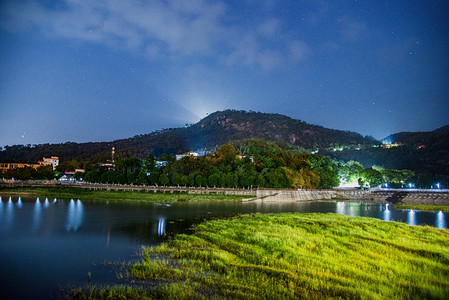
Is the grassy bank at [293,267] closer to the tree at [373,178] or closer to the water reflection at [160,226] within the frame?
the water reflection at [160,226]

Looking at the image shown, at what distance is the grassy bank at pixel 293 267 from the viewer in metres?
11.8

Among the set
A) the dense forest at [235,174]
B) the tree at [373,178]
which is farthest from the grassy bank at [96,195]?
the tree at [373,178]

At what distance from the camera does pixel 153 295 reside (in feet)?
38.2

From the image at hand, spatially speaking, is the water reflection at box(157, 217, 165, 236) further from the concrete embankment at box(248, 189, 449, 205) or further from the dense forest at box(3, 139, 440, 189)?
the dense forest at box(3, 139, 440, 189)

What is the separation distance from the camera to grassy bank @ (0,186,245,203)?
59.8 metres

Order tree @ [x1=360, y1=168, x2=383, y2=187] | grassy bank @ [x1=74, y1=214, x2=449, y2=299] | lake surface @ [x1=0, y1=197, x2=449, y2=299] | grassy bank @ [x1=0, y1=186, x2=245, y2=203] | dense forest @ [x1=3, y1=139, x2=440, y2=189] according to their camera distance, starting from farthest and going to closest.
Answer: tree @ [x1=360, y1=168, x2=383, y2=187], dense forest @ [x1=3, y1=139, x2=440, y2=189], grassy bank @ [x1=0, y1=186, x2=245, y2=203], lake surface @ [x1=0, y1=197, x2=449, y2=299], grassy bank @ [x1=74, y1=214, x2=449, y2=299]

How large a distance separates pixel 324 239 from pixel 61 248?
1774 centimetres

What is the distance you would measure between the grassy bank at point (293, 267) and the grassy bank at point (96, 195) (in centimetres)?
3823

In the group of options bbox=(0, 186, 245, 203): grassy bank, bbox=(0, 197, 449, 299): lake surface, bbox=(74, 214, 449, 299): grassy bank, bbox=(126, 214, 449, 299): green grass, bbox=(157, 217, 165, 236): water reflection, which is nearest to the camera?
bbox=(74, 214, 449, 299): grassy bank

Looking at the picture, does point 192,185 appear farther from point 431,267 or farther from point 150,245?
point 431,267

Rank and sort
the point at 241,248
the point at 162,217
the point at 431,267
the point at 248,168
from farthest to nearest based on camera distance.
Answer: the point at 248,168 → the point at 162,217 → the point at 241,248 → the point at 431,267

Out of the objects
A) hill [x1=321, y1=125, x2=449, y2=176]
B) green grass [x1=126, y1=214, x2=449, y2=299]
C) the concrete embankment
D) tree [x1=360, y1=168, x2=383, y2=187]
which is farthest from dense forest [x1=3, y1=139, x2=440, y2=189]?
green grass [x1=126, y1=214, x2=449, y2=299]

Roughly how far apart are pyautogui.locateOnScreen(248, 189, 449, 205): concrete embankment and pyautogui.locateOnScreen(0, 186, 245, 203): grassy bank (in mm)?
10601

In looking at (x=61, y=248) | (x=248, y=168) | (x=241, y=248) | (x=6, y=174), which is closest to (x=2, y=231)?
(x=61, y=248)
